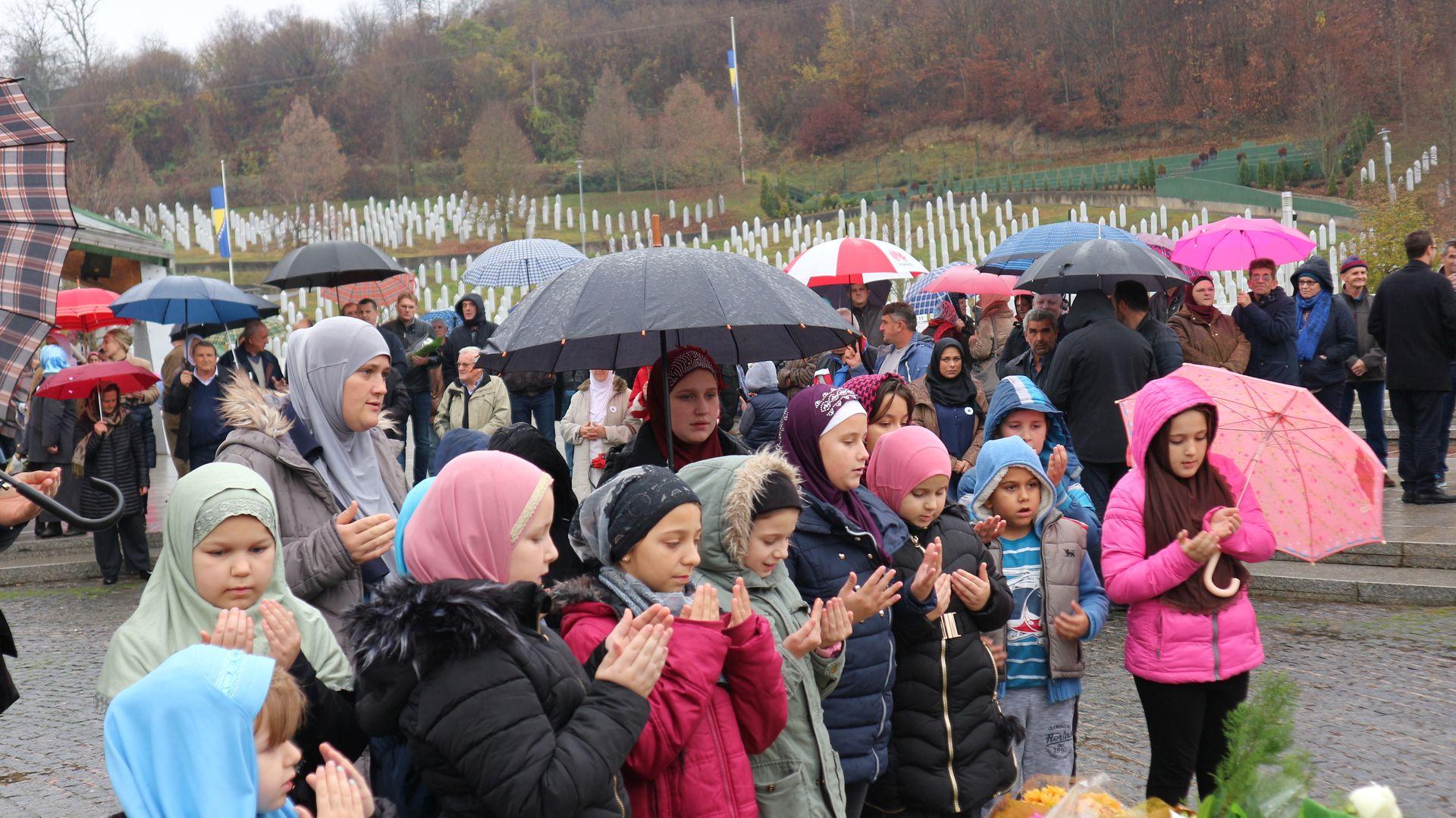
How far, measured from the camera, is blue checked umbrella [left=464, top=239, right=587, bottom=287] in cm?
1162

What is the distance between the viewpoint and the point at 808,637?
2.94 meters

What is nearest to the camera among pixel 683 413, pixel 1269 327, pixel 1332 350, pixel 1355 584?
pixel 683 413

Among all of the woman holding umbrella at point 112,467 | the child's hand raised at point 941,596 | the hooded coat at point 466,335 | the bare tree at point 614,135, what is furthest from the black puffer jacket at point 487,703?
the bare tree at point 614,135

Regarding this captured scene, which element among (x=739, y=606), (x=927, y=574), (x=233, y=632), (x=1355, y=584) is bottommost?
(x=1355, y=584)

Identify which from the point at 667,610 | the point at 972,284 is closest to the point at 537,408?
the point at 972,284

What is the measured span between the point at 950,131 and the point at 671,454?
50814mm

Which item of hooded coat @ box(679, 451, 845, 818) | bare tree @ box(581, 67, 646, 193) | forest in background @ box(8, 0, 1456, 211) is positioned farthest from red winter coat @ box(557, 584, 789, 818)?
bare tree @ box(581, 67, 646, 193)

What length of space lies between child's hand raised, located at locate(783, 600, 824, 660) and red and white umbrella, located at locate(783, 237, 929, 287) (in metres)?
6.78

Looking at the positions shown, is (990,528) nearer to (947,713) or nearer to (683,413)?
(947,713)

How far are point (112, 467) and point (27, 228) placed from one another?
6.98 m

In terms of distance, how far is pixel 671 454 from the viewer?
400 centimetres

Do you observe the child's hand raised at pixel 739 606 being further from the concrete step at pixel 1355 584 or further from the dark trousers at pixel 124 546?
the dark trousers at pixel 124 546

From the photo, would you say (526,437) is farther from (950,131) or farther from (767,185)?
(950,131)

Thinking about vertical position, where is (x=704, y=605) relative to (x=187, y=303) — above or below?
below
